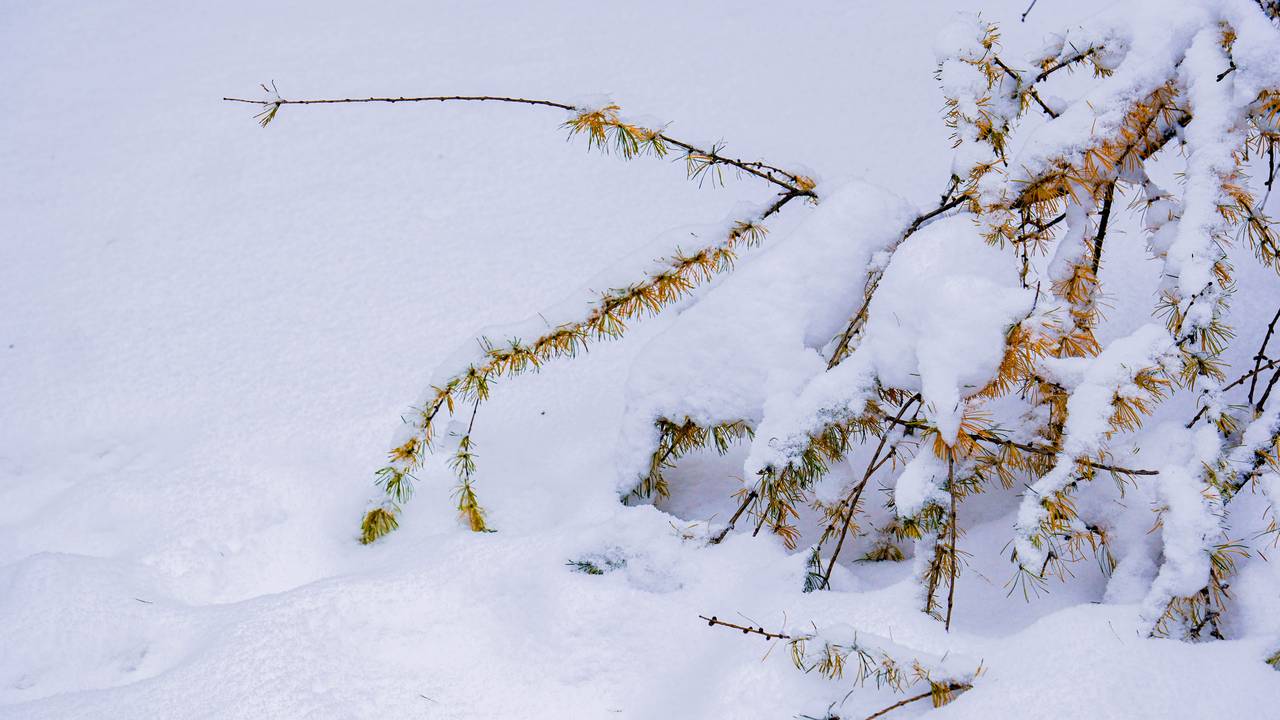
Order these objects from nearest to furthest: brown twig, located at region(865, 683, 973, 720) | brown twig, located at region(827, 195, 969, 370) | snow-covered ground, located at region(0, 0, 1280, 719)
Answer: brown twig, located at region(865, 683, 973, 720) < snow-covered ground, located at region(0, 0, 1280, 719) < brown twig, located at region(827, 195, 969, 370)

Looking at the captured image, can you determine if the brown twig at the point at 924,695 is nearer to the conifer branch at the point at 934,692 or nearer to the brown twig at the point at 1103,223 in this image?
the conifer branch at the point at 934,692

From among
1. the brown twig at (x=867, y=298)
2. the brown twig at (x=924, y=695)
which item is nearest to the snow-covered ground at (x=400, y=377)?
the brown twig at (x=924, y=695)

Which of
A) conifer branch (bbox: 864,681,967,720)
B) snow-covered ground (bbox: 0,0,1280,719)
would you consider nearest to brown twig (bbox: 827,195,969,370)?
snow-covered ground (bbox: 0,0,1280,719)

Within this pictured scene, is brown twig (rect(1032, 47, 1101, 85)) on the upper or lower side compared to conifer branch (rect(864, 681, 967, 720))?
upper

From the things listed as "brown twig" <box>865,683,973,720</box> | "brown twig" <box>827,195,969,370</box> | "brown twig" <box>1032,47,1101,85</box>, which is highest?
"brown twig" <box>1032,47,1101,85</box>

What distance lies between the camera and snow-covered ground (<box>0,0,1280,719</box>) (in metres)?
1.32

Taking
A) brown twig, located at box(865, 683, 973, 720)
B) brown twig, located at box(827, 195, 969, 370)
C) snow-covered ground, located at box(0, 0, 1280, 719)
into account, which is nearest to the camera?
brown twig, located at box(865, 683, 973, 720)

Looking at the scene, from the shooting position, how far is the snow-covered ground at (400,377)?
132 cm

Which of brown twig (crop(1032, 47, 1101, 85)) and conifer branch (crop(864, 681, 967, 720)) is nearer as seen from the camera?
conifer branch (crop(864, 681, 967, 720))

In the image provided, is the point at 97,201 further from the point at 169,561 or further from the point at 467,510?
the point at 467,510

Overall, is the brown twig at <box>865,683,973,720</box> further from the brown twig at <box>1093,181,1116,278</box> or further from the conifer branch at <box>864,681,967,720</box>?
the brown twig at <box>1093,181,1116,278</box>

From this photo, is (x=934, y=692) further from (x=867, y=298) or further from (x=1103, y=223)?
(x=1103, y=223)

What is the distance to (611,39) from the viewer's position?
3135 millimetres

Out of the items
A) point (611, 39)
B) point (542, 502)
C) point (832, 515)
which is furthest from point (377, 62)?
point (832, 515)
